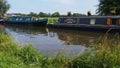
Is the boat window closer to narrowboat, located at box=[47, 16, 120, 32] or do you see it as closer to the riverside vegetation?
narrowboat, located at box=[47, 16, 120, 32]

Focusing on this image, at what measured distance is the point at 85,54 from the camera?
6.96 metres

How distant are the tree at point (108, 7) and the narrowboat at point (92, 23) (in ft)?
14.2

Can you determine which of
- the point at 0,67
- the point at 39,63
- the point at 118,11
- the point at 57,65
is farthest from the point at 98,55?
the point at 118,11

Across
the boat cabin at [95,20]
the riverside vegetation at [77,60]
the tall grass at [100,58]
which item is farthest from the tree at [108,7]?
the tall grass at [100,58]

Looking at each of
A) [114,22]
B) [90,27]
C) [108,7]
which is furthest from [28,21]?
[114,22]

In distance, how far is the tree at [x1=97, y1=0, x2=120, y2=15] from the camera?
2966 cm

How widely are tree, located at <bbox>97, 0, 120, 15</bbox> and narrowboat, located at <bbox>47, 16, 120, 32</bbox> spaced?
4.33m

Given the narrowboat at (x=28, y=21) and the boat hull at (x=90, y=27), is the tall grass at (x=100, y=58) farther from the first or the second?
the narrowboat at (x=28, y=21)

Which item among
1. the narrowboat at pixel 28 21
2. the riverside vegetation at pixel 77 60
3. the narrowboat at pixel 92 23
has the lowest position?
the narrowboat at pixel 28 21

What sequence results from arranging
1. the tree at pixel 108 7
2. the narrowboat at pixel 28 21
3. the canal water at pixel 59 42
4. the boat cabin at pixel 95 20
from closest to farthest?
the canal water at pixel 59 42, the boat cabin at pixel 95 20, the tree at pixel 108 7, the narrowboat at pixel 28 21

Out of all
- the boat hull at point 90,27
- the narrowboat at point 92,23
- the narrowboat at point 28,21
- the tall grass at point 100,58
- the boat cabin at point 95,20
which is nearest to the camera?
the tall grass at point 100,58

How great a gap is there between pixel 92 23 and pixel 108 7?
7.07 m

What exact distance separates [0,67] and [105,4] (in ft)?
86.0

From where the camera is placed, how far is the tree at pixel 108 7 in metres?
29.7
